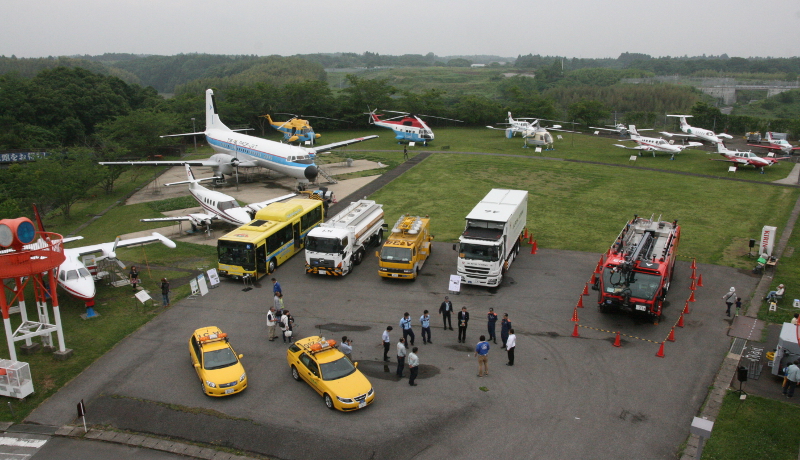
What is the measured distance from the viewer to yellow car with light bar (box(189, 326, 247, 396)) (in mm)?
15742

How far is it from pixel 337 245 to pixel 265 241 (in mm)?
3584

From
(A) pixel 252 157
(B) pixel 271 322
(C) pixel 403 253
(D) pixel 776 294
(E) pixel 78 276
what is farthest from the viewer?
(A) pixel 252 157

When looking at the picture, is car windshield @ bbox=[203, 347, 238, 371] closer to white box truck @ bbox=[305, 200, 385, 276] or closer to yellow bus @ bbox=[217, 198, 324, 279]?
yellow bus @ bbox=[217, 198, 324, 279]

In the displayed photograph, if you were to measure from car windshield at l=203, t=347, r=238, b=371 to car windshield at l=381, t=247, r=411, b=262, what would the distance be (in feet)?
30.9

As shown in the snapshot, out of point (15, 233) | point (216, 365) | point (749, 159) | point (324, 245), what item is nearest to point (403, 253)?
point (324, 245)

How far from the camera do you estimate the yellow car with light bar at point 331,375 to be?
49.0 feet

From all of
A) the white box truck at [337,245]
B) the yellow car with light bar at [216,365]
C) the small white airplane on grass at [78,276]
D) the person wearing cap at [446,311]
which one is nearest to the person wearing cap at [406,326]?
the person wearing cap at [446,311]

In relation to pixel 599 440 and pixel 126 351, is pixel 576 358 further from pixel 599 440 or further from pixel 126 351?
pixel 126 351

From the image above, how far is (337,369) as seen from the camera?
51.3 ft

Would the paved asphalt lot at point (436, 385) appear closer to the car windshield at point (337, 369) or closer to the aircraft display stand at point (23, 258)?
the car windshield at point (337, 369)

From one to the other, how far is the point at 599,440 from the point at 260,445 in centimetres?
915

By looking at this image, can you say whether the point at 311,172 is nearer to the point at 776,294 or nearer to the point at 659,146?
the point at 776,294

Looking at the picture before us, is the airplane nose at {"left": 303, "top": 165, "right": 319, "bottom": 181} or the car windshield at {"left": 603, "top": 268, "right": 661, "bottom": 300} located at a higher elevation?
the airplane nose at {"left": 303, "top": 165, "right": 319, "bottom": 181}

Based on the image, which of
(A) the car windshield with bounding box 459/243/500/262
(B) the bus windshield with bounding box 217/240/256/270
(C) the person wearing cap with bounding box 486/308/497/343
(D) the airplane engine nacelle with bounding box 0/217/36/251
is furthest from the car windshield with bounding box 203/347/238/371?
(A) the car windshield with bounding box 459/243/500/262
